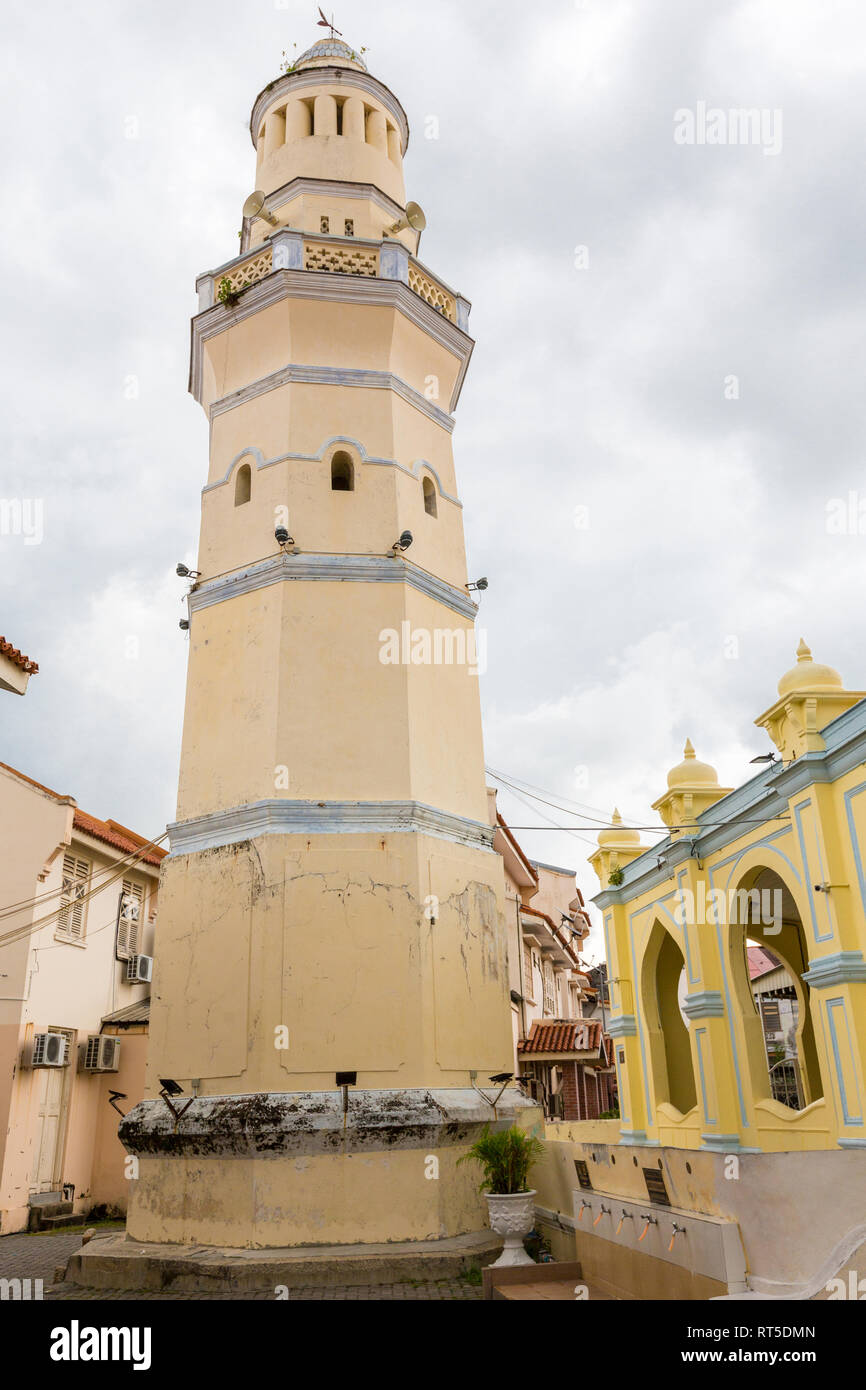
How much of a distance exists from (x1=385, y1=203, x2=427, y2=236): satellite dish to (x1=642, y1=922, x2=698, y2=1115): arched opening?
1133 cm

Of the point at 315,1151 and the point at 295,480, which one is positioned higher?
the point at 295,480

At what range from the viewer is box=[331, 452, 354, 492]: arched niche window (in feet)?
46.5

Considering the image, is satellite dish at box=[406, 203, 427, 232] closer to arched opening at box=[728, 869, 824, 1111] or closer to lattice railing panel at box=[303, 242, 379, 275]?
lattice railing panel at box=[303, 242, 379, 275]

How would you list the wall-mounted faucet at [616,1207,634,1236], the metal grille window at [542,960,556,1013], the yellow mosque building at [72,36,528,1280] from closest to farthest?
1. the wall-mounted faucet at [616,1207,634,1236]
2. the yellow mosque building at [72,36,528,1280]
3. the metal grille window at [542,960,556,1013]

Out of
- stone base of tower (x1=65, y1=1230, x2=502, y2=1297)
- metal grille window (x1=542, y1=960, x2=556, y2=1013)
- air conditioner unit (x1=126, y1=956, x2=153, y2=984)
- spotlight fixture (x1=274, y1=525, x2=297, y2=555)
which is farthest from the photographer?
metal grille window (x1=542, y1=960, x2=556, y2=1013)

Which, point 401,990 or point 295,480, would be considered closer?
point 401,990

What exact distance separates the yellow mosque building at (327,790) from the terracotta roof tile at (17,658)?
2174mm

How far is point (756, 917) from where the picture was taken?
11.7 m

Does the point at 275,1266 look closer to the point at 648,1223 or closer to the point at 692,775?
the point at 648,1223

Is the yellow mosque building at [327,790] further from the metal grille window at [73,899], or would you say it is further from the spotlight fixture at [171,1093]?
the metal grille window at [73,899]

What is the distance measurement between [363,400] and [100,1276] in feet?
36.9

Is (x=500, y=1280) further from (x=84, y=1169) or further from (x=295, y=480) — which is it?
(x=84, y=1169)

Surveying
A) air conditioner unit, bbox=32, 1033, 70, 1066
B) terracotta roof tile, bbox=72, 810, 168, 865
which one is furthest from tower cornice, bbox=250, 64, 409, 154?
air conditioner unit, bbox=32, 1033, 70, 1066
